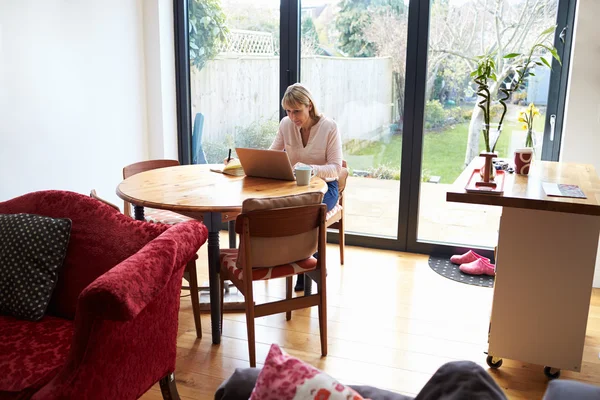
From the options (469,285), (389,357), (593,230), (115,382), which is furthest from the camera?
(469,285)

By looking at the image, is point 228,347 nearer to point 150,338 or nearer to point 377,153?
point 150,338

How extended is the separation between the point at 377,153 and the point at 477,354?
6.11ft

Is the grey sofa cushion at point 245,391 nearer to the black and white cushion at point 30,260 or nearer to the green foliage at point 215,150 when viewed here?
the black and white cushion at point 30,260

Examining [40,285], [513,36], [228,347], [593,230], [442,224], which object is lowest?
[228,347]

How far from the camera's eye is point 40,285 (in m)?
2.03

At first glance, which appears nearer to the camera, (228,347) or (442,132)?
(228,347)

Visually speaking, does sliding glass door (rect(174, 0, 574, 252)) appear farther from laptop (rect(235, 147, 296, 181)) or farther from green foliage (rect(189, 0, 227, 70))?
laptop (rect(235, 147, 296, 181))

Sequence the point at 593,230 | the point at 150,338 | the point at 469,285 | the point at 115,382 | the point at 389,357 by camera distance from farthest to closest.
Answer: the point at 469,285 < the point at 389,357 < the point at 593,230 < the point at 150,338 < the point at 115,382

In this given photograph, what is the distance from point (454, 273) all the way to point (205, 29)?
2689mm

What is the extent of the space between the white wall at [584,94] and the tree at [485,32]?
29 centimetres

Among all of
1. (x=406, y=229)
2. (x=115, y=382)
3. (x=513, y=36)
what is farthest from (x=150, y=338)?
(x=513, y=36)

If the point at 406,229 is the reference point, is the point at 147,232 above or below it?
above

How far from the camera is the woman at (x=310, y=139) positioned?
11.4 feet

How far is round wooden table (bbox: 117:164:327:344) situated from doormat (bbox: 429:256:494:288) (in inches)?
49.3
